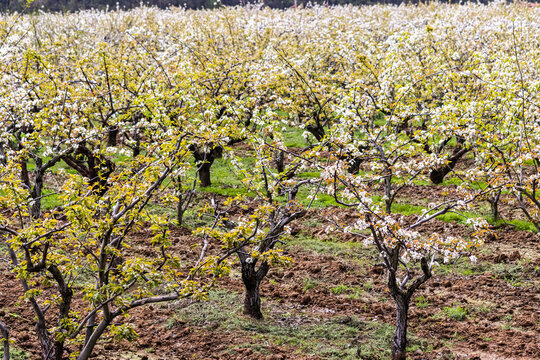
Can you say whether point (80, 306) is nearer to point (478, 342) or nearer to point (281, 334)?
point (281, 334)

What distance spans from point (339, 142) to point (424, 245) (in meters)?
2.54

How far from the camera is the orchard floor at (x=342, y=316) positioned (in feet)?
32.7

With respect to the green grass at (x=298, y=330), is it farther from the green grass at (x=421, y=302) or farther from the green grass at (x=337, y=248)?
the green grass at (x=337, y=248)

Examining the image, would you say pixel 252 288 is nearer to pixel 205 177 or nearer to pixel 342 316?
pixel 342 316

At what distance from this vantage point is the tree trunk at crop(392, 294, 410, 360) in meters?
9.50

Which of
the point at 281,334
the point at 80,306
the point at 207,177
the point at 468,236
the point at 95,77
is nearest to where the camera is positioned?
the point at 281,334

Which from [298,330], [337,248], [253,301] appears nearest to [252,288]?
[253,301]

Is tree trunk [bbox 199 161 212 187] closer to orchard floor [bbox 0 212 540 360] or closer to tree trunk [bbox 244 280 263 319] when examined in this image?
orchard floor [bbox 0 212 540 360]

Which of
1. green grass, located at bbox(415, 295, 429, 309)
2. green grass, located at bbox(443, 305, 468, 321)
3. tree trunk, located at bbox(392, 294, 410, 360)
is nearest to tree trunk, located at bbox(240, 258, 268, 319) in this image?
tree trunk, located at bbox(392, 294, 410, 360)

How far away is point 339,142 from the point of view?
31.4ft

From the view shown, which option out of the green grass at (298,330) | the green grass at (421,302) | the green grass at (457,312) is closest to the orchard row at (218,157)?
the green grass at (298,330)

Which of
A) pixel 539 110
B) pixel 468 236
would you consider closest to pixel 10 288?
pixel 468 236

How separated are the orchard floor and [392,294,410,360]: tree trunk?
0.35m

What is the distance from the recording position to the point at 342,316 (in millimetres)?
11430
